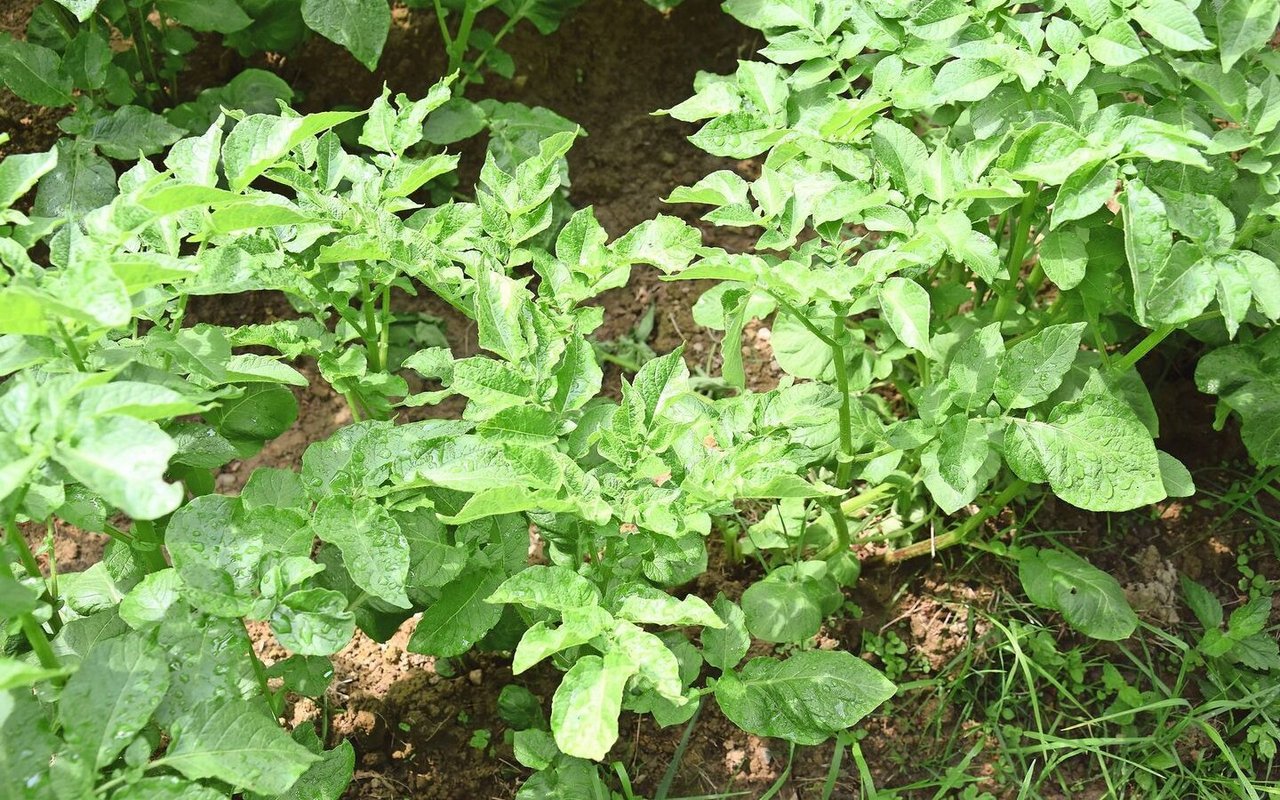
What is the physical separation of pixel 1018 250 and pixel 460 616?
1.21 m

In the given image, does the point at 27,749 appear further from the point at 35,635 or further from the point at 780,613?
the point at 780,613

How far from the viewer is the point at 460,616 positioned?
68.4 inches

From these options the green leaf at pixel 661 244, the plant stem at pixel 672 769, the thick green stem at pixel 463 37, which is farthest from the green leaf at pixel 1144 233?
the thick green stem at pixel 463 37

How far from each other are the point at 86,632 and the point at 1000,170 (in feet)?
5.13

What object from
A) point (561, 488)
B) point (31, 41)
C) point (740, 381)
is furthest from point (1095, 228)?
point (31, 41)

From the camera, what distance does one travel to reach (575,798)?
1806 millimetres

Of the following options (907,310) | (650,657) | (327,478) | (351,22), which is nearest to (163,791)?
(327,478)

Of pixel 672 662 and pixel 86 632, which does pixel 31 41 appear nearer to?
pixel 86 632

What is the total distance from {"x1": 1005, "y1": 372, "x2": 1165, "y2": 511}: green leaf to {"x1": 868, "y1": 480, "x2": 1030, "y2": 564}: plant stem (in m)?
0.41

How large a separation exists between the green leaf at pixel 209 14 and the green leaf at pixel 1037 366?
1979 millimetres

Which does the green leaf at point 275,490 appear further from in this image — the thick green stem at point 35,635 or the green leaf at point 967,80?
the green leaf at point 967,80

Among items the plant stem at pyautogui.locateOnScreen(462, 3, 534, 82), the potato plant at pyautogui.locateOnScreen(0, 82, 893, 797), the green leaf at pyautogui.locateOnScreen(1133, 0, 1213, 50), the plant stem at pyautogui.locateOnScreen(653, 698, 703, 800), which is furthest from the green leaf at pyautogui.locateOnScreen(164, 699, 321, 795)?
the plant stem at pyautogui.locateOnScreen(462, 3, 534, 82)

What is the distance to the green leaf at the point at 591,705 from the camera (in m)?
1.34

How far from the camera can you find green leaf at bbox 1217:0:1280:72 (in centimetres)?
170
